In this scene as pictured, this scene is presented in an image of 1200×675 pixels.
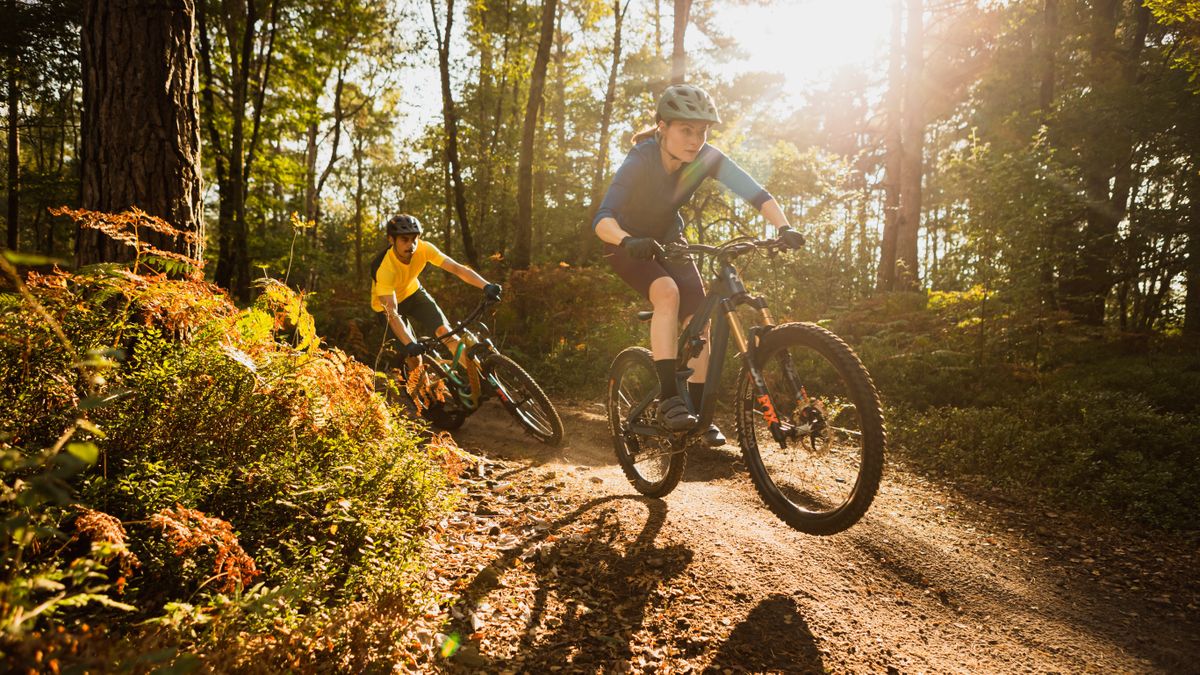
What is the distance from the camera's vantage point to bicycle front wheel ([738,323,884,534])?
10.5 feet

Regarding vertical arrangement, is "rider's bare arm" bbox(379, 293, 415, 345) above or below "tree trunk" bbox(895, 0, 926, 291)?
below

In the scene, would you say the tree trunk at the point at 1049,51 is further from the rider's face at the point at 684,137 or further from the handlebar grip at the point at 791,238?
the handlebar grip at the point at 791,238

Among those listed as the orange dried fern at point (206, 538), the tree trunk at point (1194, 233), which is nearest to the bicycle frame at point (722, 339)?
the orange dried fern at point (206, 538)

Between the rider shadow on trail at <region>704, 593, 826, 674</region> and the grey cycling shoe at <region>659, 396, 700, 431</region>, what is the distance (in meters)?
1.23

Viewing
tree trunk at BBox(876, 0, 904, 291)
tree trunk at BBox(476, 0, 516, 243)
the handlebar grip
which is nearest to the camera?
the handlebar grip

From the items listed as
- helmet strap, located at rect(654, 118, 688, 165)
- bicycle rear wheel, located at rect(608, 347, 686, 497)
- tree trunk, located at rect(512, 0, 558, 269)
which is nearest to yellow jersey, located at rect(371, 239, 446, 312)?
bicycle rear wheel, located at rect(608, 347, 686, 497)

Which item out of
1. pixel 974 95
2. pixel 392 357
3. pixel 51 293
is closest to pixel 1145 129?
pixel 974 95

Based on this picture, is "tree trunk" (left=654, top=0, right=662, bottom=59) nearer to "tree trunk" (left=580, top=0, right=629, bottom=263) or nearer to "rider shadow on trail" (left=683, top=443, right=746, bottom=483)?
"tree trunk" (left=580, top=0, right=629, bottom=263)

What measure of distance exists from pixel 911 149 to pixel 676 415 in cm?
1594

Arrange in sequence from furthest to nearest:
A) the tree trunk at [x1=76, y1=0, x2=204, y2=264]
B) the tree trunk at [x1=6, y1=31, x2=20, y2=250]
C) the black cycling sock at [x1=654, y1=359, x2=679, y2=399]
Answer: the tree trunk at [x1=6, y1=31, x2=20, y2=250]
the black cycling sock at [x1=654, y1=359, x2=679, y2=399]
the tree trunk at [x1=76, y1=0, x2=204, y2=264]

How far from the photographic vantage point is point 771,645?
9.43 feet

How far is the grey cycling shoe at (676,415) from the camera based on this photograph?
399cm

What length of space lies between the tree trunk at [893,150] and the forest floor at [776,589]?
506 inches

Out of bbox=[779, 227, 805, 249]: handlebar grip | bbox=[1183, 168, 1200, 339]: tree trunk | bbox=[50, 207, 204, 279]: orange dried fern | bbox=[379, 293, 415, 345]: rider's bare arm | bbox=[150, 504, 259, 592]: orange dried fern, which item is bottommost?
bbox=[150, 504, 259, 592]: orange dried fern
